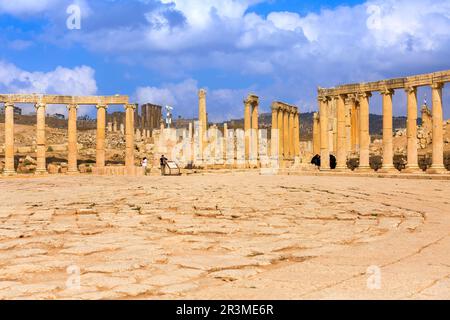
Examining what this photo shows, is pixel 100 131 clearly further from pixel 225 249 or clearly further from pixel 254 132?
pixel 225 249

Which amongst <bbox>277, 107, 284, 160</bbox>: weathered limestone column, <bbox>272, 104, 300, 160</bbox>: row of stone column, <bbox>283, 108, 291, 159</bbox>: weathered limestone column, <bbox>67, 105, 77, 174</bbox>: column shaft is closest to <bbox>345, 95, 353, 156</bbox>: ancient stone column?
<bbox>272, 104, 300, 160</bbox>: row of stone column

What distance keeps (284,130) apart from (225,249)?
120 ft

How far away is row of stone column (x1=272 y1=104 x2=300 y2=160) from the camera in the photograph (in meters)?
41.9

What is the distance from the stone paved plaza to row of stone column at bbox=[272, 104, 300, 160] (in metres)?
28.2

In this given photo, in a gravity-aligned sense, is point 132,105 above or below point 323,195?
above

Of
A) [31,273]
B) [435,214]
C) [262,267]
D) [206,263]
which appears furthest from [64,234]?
[435,214]

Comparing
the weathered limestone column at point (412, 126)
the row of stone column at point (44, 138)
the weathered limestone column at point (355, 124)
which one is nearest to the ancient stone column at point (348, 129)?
the weathered limestone column at point (355, 124)

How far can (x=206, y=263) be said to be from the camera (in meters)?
6.37

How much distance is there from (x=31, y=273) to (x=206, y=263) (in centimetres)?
202

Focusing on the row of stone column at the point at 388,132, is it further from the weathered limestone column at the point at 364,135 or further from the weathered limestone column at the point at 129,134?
the weathered limestone column at the point at 129,134

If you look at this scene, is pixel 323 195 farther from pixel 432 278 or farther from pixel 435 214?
pixel 432 278

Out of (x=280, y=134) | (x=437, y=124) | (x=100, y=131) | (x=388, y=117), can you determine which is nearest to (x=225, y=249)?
(x=437, y=124)

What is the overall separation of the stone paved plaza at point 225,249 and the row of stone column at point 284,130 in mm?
28215

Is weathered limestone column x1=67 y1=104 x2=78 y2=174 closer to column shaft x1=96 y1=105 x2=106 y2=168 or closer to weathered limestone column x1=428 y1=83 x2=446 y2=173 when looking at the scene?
column shaft x1=96 y1=105 x2=106 y2=168
